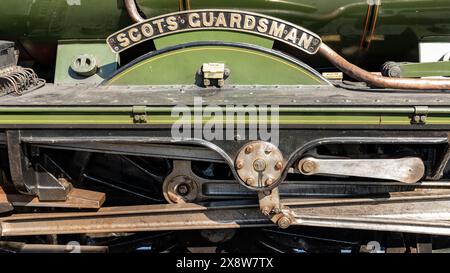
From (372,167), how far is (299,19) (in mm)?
946

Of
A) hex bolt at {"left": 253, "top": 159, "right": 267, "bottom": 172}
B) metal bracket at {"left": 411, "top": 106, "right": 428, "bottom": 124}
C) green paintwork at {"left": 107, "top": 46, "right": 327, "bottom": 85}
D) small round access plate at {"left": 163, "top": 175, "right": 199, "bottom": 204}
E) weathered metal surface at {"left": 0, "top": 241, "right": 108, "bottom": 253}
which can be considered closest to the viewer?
metal bracket at {"left": 411, "top": 106, "right": 428, "bottom": 124}

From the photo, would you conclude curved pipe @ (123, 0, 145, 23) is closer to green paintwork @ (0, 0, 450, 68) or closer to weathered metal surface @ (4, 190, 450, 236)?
green paintwork @ (0, 0, 450, 68)

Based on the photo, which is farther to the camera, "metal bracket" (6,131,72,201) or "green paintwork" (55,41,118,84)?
"green paintwork" (55,41,118,84)

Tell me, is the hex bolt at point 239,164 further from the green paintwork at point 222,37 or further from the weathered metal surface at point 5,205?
the weathered metal surface at point 5,205

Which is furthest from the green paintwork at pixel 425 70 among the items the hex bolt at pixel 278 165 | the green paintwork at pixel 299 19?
the hex bolt at pixel 278 165

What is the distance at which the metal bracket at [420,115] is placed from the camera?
207cm

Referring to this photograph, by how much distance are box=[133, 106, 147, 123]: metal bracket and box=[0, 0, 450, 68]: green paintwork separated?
80 cm

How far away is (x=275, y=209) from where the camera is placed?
2.35m

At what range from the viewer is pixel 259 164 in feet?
7.22

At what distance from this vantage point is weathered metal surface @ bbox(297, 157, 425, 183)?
88.9 inches

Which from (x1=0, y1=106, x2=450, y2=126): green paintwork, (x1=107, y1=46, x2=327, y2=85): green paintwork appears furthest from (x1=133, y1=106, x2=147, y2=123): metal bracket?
(x1=107, y1=46, x2=327, y2=85): green paintwork
